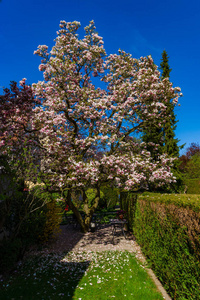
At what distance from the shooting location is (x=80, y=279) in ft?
20.2

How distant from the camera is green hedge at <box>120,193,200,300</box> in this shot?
12.5 ft

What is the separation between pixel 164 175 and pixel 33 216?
7.04 metres

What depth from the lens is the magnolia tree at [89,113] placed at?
10.3 metres

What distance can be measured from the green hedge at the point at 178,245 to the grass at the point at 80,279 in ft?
2.08

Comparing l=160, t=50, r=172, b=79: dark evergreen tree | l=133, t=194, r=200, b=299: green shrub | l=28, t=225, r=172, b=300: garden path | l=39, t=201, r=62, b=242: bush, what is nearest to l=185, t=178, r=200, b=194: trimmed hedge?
l=160, t=50, r=172, b=79: dark evergreen tree

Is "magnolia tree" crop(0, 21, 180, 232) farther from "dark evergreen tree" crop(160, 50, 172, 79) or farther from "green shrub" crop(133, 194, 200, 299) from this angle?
"dark evergreen tree" crop(160, 50, 172, 79)

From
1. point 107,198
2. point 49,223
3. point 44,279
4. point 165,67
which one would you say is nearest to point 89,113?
point 49,223

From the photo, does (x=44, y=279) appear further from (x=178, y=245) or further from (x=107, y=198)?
(x=107, y=198)

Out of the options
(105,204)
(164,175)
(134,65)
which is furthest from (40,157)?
(105,204)

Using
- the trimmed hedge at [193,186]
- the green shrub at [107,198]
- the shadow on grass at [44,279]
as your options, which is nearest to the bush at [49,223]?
the shadow on grass at [44,279]

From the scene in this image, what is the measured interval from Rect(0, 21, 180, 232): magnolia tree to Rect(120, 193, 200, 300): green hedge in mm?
4283

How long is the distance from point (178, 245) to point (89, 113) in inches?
301

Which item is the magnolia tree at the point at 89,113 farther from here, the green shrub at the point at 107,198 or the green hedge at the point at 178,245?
the green shrub at the point at 107,198

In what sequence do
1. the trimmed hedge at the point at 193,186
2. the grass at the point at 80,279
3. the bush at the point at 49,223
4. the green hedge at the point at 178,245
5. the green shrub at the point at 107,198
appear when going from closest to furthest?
1. the green hedge at the point at 178,245
2. the grass at the point at 80,279
3. the bush at the point at 49,223
4. the green shrub at the point at 107,198
5. the trimmed hedge at the point at 193,186
